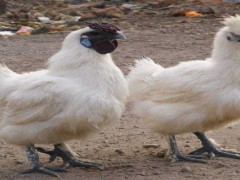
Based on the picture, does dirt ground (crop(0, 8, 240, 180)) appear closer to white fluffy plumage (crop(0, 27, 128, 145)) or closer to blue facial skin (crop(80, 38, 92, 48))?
white fluffy plumage (crop(0, 27, 128, 145))

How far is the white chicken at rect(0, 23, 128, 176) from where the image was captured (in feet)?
21.6

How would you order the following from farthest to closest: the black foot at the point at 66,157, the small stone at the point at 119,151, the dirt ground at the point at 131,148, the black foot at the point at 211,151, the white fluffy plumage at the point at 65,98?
the small stone at the point at 119,151, the black foot at the point at 211,151, the black foot at the point at 66,157, the dirt ground at the point at 131,148, the white fluffy plumage at the point at 65,98

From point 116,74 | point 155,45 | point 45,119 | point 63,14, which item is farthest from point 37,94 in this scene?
point 63,14

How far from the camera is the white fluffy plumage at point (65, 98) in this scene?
6566mm

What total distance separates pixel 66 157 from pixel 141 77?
1192 mm

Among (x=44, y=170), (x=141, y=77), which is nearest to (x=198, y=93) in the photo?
(x=141, y=77)

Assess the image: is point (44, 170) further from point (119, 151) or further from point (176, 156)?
point (176, 156)

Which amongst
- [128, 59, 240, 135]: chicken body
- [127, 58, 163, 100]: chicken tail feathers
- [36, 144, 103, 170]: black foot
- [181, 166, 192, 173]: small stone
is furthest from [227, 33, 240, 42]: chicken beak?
[36, 144, 103, 170]: black foot

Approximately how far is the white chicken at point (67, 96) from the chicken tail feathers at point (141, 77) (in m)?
0.73

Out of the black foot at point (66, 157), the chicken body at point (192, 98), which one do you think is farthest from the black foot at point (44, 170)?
the chicken body at point (192, 98)

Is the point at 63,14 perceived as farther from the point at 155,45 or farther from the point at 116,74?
the point at 116,74

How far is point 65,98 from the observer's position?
259 inches

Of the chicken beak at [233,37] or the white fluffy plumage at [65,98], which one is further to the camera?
the chicken beak at [233,37]

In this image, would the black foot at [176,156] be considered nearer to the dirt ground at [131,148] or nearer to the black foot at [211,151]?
the dirt ground at [131,148]
